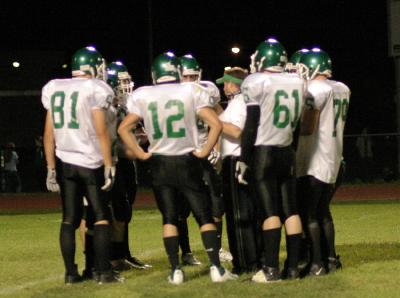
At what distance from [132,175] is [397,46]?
1212cm

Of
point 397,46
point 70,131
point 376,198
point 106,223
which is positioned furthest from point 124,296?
point 397,46

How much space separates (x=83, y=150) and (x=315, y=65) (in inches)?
85.8

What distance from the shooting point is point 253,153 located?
834 centimetres

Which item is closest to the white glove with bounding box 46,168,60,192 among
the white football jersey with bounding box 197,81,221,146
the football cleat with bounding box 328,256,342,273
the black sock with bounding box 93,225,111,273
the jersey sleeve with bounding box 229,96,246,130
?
the black sock with bounding box 93,225,111,273

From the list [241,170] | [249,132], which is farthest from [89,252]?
[249,132]

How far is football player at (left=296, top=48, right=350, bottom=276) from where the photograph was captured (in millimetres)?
8633

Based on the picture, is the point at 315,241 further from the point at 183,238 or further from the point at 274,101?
the point at 183,238

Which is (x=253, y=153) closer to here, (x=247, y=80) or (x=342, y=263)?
(x=247, y=80)

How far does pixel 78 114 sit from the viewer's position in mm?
8492

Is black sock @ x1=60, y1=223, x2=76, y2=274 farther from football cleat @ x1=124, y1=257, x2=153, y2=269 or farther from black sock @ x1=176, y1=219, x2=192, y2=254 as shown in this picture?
black sock @ x1=176, y1=219, x2=192, y2=254

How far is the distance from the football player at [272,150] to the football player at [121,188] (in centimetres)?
163

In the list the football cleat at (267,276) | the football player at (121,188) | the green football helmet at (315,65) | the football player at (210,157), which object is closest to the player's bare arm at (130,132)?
the football player at (210,157)

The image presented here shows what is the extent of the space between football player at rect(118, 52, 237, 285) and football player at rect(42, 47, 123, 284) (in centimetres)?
26

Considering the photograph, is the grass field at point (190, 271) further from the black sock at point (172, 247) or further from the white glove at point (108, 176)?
the white glove at point (108, 176)
